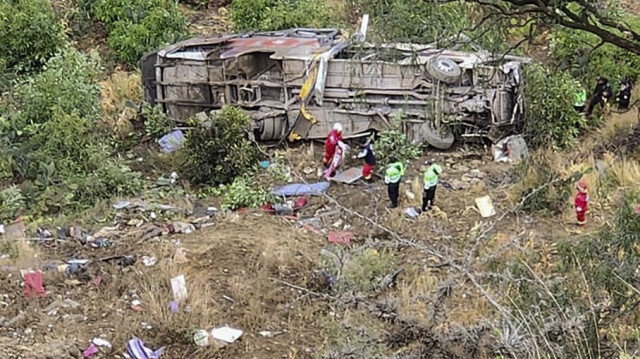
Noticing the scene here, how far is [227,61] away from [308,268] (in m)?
5.11

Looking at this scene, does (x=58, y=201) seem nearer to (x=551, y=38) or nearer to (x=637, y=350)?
(x=637, y=350)

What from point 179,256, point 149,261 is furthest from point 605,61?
point 149,261

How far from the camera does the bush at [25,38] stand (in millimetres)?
15695

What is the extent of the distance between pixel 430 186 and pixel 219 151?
3.22 m

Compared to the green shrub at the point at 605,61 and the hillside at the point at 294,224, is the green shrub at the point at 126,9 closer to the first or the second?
the hillside at the point at 294,224

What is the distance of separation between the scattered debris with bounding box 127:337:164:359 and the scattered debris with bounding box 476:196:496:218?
16.0ft

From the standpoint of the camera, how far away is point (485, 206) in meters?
10.7

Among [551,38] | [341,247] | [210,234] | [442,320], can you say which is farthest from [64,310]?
[551,38]

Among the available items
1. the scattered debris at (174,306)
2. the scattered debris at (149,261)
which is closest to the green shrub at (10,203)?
the scattered debris at (149,261)

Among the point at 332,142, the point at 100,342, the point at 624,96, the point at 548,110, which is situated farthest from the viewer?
the point at 624,96

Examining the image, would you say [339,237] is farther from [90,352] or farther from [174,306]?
[90,352]

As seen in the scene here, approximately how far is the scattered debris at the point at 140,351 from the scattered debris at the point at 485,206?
487cm

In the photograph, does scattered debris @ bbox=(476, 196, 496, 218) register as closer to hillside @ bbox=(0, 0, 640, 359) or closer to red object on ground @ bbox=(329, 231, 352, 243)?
hillside @ bbox=(0, 0, 640, 359)

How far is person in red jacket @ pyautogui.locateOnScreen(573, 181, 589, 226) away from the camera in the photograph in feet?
32.0
